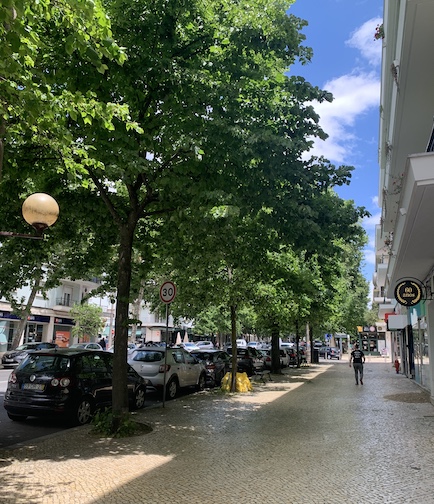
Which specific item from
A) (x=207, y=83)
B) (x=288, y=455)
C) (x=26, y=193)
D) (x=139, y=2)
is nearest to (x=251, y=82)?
(x=207, y=83)

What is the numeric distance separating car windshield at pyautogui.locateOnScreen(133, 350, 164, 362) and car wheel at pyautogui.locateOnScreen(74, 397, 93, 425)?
4.74 metres

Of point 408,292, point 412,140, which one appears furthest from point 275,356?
point 412,140

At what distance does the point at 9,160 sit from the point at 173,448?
567cm

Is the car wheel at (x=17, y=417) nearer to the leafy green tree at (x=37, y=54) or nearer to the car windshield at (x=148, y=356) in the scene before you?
the car windshield at (x=148, y=356)

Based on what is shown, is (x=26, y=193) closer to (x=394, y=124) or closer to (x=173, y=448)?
→ (x=173, y=448)

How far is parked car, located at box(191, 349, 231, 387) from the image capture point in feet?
58.6

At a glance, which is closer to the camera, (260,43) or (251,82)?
(260,43)

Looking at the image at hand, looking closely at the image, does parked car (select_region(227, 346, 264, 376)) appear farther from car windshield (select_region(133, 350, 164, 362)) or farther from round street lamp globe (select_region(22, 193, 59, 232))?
round street lamp globe (select_region(22, 193, 59, 232))

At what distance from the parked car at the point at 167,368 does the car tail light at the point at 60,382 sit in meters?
4.48

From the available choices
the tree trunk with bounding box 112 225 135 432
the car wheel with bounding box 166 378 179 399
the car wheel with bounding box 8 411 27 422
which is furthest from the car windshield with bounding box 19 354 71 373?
the car wheel with bounding box 166 378 179 399

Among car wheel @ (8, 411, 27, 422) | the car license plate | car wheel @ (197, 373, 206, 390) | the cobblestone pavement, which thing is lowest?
the cobblestone pavement

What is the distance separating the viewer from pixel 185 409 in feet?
38.3

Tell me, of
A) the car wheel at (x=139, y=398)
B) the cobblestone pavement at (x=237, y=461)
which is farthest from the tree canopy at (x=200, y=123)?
the car wheel at (x=139, y=398)

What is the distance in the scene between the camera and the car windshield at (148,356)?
14523 millimetres
